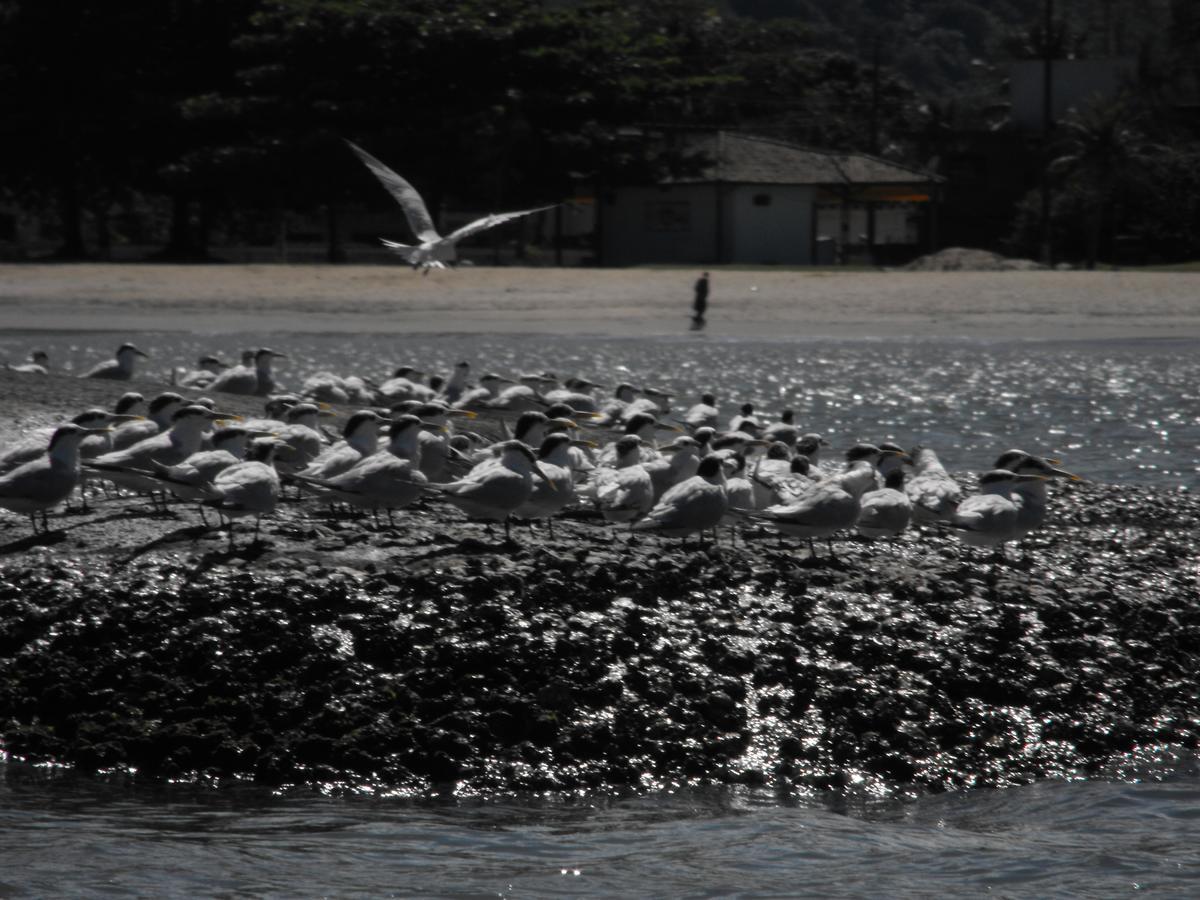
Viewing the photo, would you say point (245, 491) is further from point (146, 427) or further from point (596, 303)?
point (596, 303)

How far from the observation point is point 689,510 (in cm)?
986

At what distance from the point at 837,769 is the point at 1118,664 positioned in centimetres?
180

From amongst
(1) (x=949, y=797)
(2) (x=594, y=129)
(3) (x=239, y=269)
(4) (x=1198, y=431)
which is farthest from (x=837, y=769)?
(2) (x=594, y=129)

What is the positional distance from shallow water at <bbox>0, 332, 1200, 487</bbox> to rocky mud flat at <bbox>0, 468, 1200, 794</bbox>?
7.71m

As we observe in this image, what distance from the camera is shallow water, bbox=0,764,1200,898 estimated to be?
685 centimetres

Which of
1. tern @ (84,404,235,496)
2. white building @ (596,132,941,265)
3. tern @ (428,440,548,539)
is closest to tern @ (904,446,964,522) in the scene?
tern @ (428,440,548,539)

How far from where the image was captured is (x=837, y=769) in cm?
800

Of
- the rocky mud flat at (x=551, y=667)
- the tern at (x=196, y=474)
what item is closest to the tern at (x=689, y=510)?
the rocky mud flat at (x=551, y=667)

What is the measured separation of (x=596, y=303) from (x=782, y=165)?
2386 cm

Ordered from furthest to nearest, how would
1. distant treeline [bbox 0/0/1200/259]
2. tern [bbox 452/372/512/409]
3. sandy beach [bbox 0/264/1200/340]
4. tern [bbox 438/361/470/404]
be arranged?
distant treeline [bbox 0/0/1200/259] → sandy beach [bbox 0/264/1200/340] → tern [bbox 438/361/470/404] → tern [bbox 452/372/512/409]

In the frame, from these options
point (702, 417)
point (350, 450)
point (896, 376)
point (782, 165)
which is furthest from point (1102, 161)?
point (350, 450)

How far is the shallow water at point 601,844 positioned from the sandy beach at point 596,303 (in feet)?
85.2

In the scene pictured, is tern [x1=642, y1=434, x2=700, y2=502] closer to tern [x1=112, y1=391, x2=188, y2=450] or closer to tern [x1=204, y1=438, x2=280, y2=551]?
tern [x1=204, y1=438, x2=280, y2=551]

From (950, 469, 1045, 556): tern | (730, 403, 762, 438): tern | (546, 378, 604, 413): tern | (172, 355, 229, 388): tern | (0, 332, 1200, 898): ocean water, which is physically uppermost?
(172, 355, 229, 388): tern
